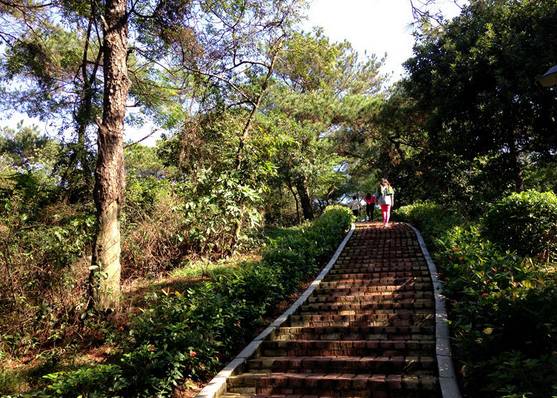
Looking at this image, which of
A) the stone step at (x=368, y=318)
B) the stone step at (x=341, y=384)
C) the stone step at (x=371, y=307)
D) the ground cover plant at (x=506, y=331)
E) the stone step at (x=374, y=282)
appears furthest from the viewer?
the stone step at (x=374, y=282)

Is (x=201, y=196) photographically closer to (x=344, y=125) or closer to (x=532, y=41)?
(x=532, y=41)

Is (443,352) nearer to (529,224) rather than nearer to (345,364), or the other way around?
(345,364)

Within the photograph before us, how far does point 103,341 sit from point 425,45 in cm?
1455

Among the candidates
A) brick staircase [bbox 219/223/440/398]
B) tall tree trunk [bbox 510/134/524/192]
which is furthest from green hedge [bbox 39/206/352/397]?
tall tree trunk [bbox 510/134/524/192]

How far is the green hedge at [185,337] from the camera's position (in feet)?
14.2

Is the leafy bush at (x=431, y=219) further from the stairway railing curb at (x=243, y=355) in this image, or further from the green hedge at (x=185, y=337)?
the green hedge at (x=185, y=337)

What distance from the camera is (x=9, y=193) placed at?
308 inches

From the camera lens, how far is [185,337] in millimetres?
5090

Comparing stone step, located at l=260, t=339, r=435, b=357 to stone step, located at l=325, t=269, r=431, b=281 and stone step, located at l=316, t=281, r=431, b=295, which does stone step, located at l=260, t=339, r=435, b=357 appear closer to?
stone step, located at l=316, t=281, r=431, b=295

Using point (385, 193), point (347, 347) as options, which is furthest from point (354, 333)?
point (385, 193)

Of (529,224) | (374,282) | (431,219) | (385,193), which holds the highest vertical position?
(385,193)

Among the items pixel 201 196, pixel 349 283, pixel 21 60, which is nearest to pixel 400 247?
pixel 349 283

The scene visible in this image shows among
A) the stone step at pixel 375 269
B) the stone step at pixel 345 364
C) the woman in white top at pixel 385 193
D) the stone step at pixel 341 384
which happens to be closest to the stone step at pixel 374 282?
the stone step at pixel 375 269

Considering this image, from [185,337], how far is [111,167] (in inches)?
121
